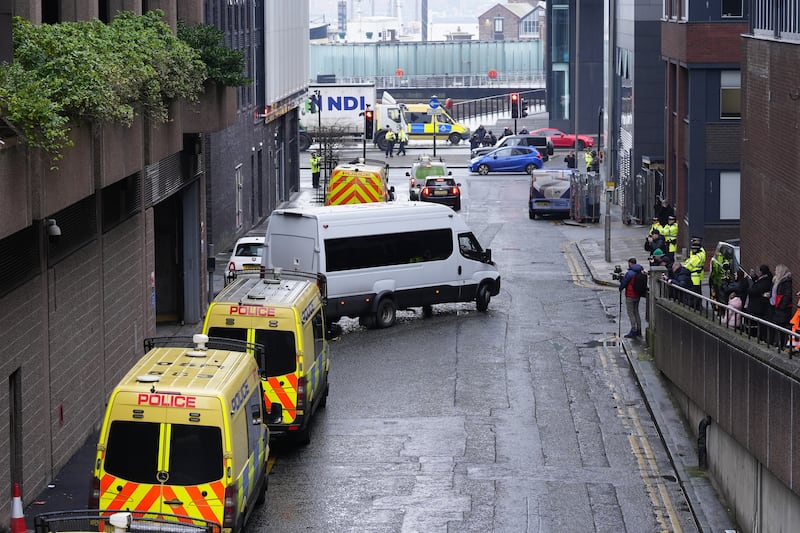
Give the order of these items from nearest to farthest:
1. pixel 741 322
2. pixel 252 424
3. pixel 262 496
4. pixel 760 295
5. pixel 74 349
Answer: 1. pixel 252 424
2. pixel 262 496
3. pixel 741 322
4. pixel 74 349
5. pixel 760 295

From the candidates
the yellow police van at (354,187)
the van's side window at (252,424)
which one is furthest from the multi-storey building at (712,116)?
the van's side window at (252,424)

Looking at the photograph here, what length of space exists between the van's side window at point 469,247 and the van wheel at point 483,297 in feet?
2.30

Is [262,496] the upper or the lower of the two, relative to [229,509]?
lower

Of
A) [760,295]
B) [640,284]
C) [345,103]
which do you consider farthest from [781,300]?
[345,103]

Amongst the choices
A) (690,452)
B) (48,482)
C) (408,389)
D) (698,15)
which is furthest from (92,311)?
(698,15)

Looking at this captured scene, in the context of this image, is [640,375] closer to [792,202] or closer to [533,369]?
[533,369]

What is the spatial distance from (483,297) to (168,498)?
733 inches

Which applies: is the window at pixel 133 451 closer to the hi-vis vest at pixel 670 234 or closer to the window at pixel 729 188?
the hi-vis vest at pixel 670 234

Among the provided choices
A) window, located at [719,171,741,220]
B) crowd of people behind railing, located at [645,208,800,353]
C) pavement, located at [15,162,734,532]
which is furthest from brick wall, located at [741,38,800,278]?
window, located at [719,171,741,220]

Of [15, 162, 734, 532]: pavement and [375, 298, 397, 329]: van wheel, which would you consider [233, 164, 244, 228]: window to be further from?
[375, 298, 397, 329]: van wheel

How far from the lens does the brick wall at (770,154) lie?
971 inches

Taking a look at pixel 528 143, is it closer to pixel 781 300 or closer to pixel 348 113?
pixel 348 113

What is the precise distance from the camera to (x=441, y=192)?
53562mm

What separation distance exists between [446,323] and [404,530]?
14.8 meters
